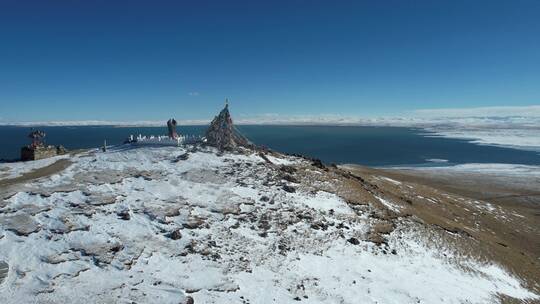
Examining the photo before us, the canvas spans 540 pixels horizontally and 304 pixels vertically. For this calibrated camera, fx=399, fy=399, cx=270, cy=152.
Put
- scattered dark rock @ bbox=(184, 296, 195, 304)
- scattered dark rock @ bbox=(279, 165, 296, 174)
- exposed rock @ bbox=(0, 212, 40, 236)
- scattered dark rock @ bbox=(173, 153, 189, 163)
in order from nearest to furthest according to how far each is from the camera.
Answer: scattered dark rock @ bbox=(184, 296, 195, 304)
exposed rock @ bbox=(0, 212, 40, 236)
scattered dark rock @ bbox=(279, 165, 296, 174)
scattered dark rock @ bbox=(173, 153, 189, 163)

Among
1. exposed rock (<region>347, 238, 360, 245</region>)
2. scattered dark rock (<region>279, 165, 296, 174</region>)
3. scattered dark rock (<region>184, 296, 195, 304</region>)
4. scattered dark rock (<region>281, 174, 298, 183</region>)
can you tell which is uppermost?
scattered dark rock (<region>279, 165, 296, 174</region>)

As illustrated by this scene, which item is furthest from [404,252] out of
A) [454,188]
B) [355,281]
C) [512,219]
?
[454,188]

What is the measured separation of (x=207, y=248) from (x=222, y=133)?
2028 centimetres

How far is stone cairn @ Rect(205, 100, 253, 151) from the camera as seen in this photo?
39938mm

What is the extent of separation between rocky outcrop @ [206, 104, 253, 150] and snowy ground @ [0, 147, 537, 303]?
27.5 ft

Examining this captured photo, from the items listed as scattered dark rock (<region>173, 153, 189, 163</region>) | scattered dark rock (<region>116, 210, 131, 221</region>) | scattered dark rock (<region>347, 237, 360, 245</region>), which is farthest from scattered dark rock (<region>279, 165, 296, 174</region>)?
scattered dark rock (<region>116, 210, 131, 221</region>)

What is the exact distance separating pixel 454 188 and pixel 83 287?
61.6 metres

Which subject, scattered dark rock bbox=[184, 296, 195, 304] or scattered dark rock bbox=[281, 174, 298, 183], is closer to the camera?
scattered dark rock bbox=[184, 296, 195, 304]

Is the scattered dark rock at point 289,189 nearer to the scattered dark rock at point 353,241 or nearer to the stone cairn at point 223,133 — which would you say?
the scattered dark rock at point 353,241

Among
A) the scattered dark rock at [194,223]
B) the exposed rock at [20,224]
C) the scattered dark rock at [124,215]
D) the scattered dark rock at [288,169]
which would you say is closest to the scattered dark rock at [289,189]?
the scattered dark rock at [288,169]

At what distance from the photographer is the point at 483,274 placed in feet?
80.2

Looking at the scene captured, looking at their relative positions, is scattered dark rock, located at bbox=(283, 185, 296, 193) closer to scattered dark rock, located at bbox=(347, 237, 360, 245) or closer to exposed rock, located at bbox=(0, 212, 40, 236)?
scattered dark rock, located at bbox=(347, 237, 360, 245)

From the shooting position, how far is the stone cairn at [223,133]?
131 ft

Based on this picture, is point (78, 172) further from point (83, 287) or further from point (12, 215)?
point (83, 287)
